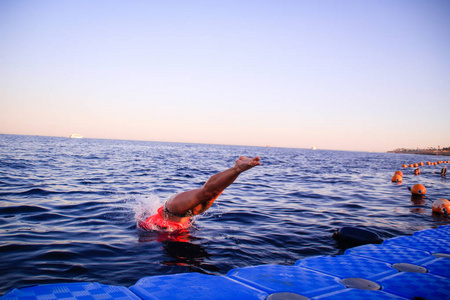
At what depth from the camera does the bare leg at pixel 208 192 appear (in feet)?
13.5

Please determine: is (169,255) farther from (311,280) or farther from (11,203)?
(11,203)

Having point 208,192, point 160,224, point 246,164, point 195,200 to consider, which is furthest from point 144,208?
point 246,164

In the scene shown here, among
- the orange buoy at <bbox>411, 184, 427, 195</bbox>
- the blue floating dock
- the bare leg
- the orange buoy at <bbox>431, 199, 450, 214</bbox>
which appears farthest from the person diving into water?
→ the orange buoy at <bbox>411, 184, 427, 195</bbox>

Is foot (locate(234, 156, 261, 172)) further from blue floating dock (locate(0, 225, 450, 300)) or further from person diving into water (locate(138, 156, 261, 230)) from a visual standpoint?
blue floating dock (locate(0, 225, 450, 300))

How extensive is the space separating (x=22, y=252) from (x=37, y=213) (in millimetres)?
2744

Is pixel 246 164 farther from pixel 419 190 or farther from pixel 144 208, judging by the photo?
pixel 419 190

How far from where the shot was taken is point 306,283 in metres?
3.36

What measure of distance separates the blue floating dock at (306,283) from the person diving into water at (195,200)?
1.26 m

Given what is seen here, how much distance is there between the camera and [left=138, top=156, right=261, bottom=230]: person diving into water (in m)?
4.15

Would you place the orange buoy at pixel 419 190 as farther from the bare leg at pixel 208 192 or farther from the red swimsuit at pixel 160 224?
the bare leg at pixel 208 192

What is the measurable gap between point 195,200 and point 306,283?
2169 mm

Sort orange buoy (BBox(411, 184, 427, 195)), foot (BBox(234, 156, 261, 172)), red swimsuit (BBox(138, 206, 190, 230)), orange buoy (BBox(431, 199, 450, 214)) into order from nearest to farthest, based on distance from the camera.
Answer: foot (BBox(234, 156, 261, 172)) < red swimsuit (BBox(138, 206, 190, 230)) < orange buoy (BBox(431, 199, 450, 214)) < orange buoy (BBox(411, 184, 427, 195))

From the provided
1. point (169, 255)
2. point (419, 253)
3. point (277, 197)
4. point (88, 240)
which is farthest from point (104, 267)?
point (277, 197)

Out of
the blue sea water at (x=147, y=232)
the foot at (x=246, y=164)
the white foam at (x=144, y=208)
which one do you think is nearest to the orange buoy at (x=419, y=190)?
the blue sea water at (x=147, y=232)
